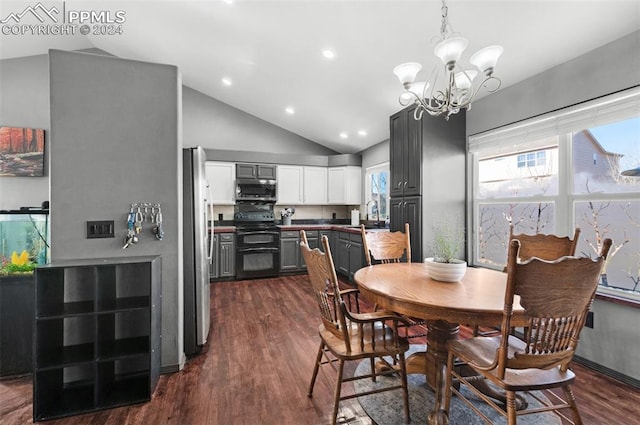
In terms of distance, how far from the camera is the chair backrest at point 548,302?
1.18 metres

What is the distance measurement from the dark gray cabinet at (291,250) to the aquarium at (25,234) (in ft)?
11.5

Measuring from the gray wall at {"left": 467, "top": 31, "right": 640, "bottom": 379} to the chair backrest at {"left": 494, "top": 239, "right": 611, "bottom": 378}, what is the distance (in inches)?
54.4

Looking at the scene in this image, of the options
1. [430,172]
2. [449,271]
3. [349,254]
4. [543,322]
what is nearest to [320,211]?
[349,254]

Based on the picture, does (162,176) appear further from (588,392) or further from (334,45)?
(588,392)

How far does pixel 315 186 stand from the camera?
609 centimetres

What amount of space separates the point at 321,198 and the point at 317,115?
1.70 m

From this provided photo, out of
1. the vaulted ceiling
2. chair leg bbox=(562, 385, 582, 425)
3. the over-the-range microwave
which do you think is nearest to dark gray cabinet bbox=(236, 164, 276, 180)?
the over-the-range microwave

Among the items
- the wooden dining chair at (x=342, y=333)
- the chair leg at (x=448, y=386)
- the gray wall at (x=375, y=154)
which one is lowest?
the chair leg at (x=448, y=386)

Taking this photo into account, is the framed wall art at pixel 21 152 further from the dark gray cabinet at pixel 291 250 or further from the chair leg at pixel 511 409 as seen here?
the chair leg at pixel 511 409

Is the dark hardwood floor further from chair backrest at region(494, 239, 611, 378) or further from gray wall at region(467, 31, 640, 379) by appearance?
chair backrest at region(494, 239, 611, 378)

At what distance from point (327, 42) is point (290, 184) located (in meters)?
3.09

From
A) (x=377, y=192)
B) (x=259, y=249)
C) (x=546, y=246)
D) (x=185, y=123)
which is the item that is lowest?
(x=259, y=249)

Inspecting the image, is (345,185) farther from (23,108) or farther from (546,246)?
(23,108)

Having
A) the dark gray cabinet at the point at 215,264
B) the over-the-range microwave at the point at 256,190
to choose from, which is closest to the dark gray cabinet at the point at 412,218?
the over-the-range microwave at the point at 256,190
